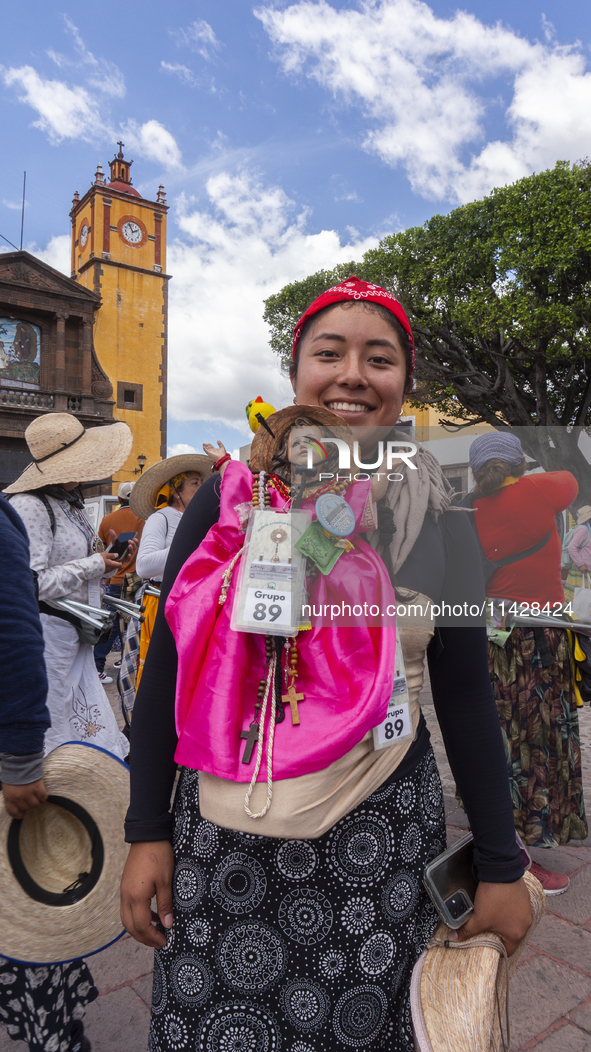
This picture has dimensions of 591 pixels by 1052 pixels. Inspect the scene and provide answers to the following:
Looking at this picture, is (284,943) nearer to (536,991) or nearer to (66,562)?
(536,991)

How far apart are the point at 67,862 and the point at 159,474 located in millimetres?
2963

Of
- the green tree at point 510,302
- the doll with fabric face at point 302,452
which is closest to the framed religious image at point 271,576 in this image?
the doll with fabric face at point 302,452

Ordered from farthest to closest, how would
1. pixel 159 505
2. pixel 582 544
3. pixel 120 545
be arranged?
1. pixel 582 544
2. pixel 159 505
3. pixel 120 545

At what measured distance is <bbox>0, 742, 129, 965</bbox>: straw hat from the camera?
140 cm

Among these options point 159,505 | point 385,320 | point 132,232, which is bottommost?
point 159,505

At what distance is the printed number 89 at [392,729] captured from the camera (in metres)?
0.94

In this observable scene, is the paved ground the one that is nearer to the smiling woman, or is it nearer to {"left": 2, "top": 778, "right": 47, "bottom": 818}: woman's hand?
{"left": 2, "top": 778, "right": 47, "bottom": 818}: woman's hand

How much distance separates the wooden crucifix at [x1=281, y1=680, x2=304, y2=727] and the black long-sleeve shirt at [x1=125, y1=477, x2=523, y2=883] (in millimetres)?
286

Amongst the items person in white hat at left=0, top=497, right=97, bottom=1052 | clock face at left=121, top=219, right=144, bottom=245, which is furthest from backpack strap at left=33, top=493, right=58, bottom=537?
clock face at left=121, top=219, right=144, bottom=245

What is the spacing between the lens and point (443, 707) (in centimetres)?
120

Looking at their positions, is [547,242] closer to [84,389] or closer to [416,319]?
[416,319]

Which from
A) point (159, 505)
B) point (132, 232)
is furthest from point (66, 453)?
point (132, 232)

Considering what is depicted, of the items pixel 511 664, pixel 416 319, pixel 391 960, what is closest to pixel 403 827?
pixel 391 960

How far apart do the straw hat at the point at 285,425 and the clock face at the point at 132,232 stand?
35.3 metres
